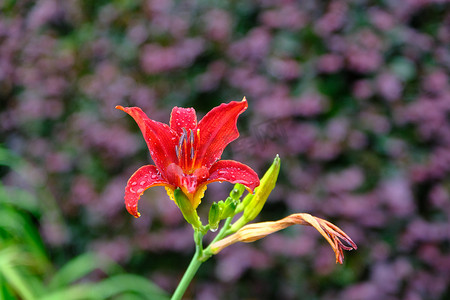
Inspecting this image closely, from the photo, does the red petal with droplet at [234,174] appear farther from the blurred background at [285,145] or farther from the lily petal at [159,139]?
the blurred background at [285,145]

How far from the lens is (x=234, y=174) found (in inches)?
19.9

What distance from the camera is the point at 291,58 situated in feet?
5.90

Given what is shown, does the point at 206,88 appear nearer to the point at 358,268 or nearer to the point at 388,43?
the point at 388,43

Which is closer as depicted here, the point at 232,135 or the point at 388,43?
the point at 232,135

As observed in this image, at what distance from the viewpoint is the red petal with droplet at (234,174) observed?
499 mm

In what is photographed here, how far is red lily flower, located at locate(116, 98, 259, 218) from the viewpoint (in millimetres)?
498

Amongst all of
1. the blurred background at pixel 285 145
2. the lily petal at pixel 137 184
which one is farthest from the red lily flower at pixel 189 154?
the blurred background at pixel 285 145

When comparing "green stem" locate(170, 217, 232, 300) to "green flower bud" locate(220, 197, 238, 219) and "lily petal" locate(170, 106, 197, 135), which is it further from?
"lily petal" locate(170, 106, 197, 135)

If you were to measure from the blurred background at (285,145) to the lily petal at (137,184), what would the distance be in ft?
3.46

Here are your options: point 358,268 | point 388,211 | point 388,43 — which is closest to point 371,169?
point 388,211

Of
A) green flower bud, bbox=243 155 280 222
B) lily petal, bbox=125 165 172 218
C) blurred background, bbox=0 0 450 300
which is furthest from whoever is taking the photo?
blurred background, bbox=0 0 450 300

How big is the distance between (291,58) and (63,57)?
1.12 m

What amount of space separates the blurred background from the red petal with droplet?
102 centimetres

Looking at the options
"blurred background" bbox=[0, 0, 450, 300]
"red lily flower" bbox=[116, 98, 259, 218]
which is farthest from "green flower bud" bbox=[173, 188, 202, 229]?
"blurred background" bbox=[0, 0, 450, 300]
